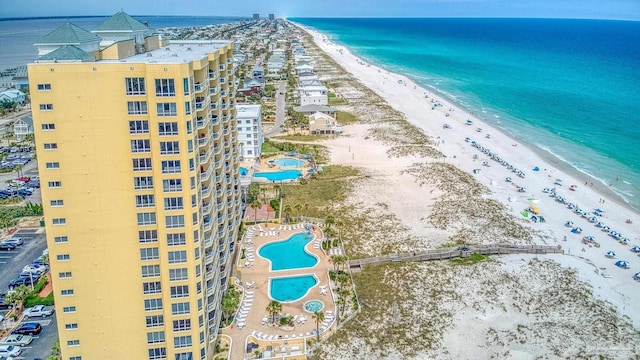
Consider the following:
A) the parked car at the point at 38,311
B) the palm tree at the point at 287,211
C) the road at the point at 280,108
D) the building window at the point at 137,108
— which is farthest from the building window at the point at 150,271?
the road at the point at 280,108

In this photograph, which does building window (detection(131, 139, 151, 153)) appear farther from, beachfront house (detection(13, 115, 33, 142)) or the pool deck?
beachfront house (detection(13, 115, 33, 142))

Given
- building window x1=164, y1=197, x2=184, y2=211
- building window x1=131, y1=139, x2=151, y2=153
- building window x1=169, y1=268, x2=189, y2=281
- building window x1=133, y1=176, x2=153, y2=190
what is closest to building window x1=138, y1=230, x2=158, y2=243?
building window x1=164, y1=197, x2=184, y2=211

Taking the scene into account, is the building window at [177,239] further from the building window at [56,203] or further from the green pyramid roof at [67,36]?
the green pyramid roof at [67,36]

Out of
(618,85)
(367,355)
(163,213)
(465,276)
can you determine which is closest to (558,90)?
(618,85)

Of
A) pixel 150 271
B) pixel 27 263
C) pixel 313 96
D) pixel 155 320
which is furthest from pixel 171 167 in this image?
pixel 313 96

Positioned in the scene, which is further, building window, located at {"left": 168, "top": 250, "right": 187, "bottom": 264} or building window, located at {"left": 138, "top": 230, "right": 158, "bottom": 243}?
building window, located at {"left": 168, "top": 250, "right": 187, "bottom": 264}

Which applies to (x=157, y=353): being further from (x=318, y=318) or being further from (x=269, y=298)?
(x=269, y=298)
